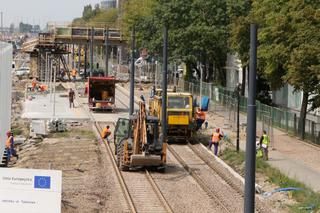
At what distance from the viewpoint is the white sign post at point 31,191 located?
14398 millimetres

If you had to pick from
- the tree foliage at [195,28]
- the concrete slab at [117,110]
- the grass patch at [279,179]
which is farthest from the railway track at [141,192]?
the tree foliage at [195,28]

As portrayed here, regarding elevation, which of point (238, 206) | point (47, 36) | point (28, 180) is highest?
point (47, 36)

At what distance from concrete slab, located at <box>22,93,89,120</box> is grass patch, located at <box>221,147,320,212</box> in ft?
64.8

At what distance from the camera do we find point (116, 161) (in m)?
33.7

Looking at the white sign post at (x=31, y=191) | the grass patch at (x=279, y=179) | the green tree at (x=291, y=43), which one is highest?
the green tree at (x=291, y=43)

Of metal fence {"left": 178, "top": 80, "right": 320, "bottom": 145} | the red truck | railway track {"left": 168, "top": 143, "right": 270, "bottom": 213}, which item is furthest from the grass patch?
the red truck

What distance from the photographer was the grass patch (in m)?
24.0

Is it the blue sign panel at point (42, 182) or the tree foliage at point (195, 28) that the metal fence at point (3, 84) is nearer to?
the blue sign panel at point (42, 182)

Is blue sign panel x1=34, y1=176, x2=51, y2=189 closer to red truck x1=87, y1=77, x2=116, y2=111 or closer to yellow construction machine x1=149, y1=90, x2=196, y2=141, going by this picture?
yellow construction machine x1=149, y1=90, x2=196, y2=141

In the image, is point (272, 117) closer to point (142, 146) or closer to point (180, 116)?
point (180, 116)

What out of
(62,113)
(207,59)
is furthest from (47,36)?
(62,113)

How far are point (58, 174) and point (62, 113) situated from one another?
42790 mm

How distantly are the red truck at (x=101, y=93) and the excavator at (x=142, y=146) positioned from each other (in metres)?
27.1

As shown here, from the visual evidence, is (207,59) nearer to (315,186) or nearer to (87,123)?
(87,123)
